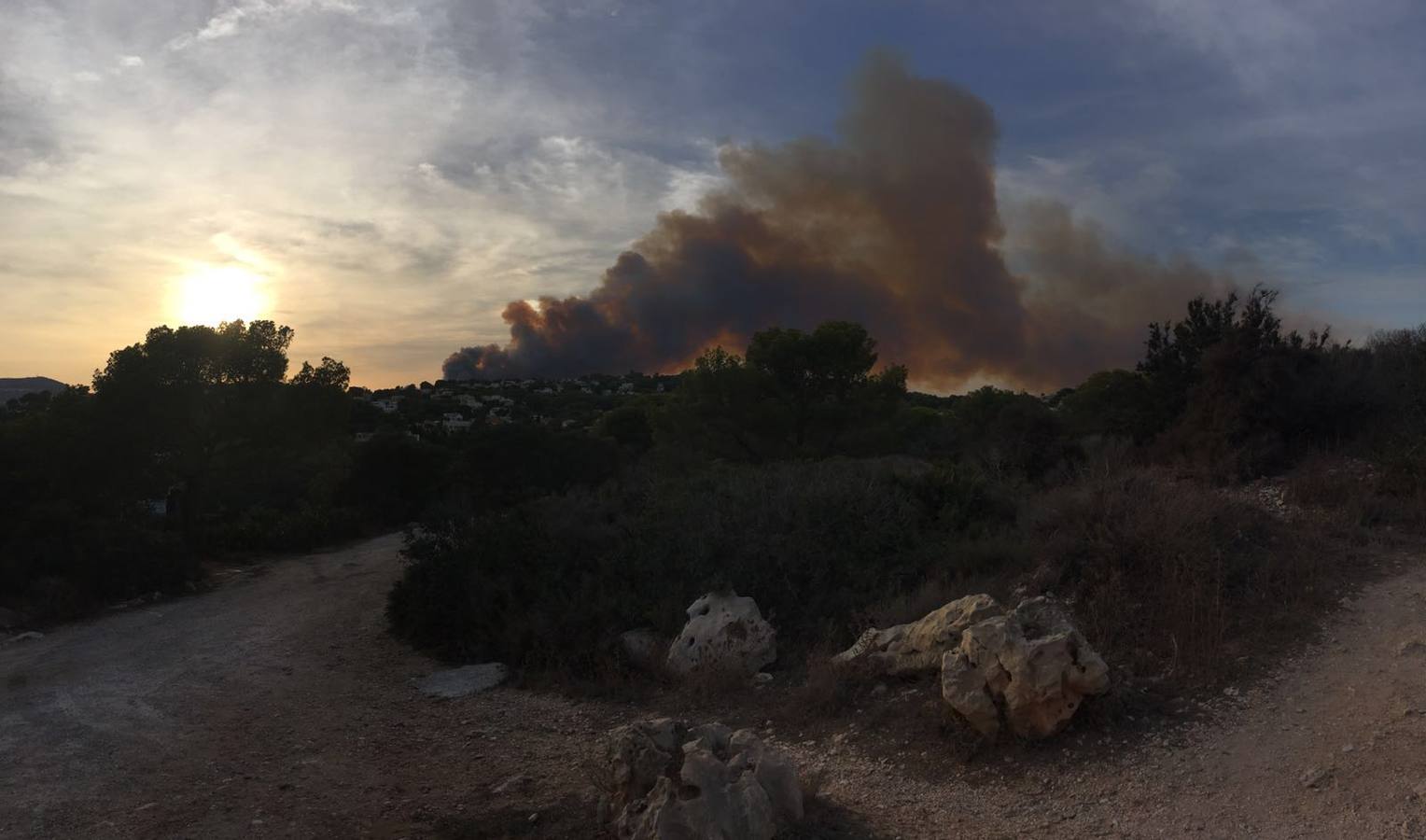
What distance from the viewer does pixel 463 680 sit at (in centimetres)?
966

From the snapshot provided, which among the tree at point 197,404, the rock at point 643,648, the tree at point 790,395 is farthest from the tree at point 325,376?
the rock at point 643,648

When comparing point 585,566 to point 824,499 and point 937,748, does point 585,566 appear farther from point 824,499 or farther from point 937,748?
point 937,748

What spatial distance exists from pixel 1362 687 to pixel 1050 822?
2.83 metres

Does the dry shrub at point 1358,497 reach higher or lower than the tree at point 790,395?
Result: lower

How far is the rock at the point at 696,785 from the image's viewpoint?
16.0 ft

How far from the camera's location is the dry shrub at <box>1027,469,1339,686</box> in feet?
24.5

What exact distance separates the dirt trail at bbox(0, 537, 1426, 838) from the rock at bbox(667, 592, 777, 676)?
0.82m

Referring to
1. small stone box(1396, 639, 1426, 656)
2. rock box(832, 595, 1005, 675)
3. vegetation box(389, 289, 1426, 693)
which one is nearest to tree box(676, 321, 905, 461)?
vegetation box(389, 289, 1426, 693)

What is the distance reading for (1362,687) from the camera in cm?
661

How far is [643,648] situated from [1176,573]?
16.3ft

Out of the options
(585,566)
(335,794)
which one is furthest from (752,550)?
(335,794)

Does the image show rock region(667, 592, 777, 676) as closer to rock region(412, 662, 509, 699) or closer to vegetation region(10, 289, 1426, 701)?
vegetation region(10, 289, 1426, 701)

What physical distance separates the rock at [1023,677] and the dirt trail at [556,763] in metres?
0.24

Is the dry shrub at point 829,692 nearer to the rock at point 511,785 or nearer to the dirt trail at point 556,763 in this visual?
the dirt trail at point 556,763
